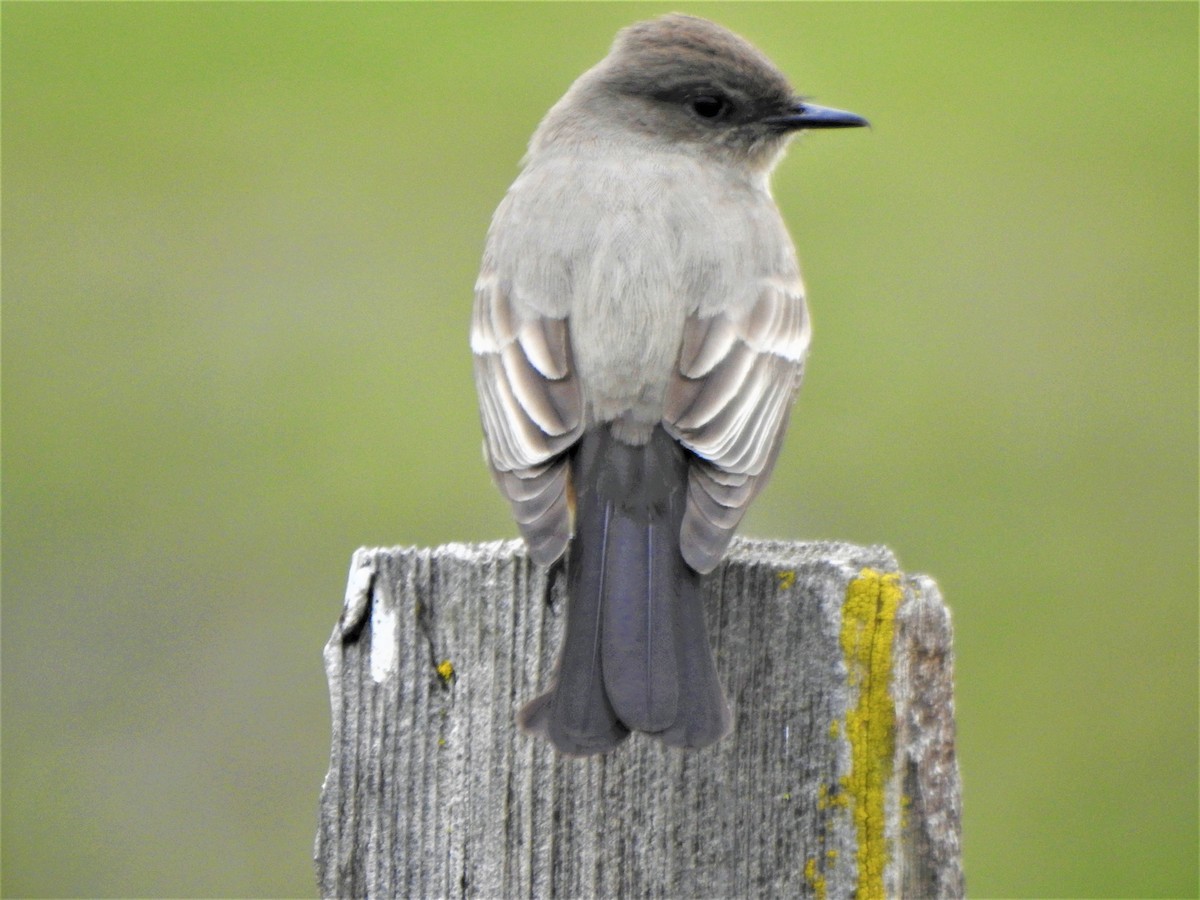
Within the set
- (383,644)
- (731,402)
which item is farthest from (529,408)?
(383,644)

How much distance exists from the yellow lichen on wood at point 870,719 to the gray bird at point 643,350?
24 cm

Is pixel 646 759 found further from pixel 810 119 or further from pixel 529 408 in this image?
pixel 810 119

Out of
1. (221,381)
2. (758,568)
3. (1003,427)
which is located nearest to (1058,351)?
(1003,427)

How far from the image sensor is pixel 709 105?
5766 millimetres

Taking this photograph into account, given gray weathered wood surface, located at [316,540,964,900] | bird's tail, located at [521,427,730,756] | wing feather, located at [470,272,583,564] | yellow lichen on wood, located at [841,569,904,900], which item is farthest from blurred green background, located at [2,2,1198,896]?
yellow lichen on wood, located at [841,569,904,900]

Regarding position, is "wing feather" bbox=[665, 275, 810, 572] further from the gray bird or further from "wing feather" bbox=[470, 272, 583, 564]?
"wing feather" bbox=[470, 272, 583, 564]

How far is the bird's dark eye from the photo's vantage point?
5.75 metres

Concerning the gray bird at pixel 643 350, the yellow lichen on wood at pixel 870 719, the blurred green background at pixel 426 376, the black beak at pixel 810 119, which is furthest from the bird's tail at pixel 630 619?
the blurred green background at pixel 426 376

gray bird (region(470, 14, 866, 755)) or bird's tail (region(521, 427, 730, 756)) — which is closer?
bird's tail (region(521, 427, 730, 756))

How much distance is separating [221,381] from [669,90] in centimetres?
283

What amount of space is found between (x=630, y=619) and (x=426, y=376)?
15.2ft

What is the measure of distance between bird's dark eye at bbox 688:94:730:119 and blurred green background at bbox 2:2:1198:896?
182 centimetres

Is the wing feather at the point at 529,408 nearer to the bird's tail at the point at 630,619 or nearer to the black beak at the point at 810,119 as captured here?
the bird's tail at the point at 630,619

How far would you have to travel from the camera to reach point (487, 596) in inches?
125
